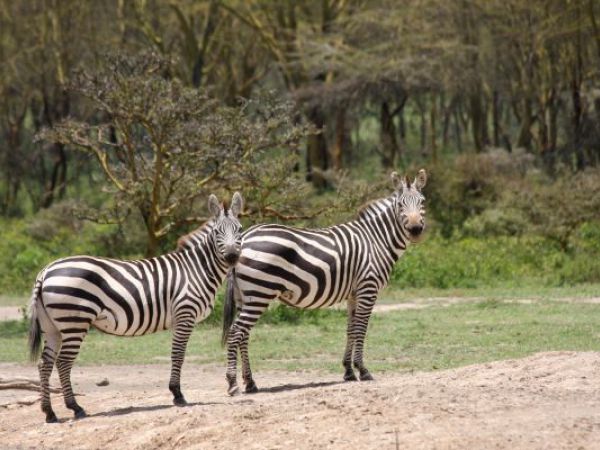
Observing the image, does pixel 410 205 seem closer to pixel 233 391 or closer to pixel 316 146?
pixel 233 391

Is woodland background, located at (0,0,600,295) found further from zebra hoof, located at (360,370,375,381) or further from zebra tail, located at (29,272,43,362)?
zebra tail, located at (29,272,43,362)

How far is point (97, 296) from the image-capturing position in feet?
34.7

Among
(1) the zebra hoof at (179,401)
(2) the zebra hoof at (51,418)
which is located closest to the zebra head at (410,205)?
(1) the zebra hoof at (179,401)

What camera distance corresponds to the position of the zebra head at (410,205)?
12.6m

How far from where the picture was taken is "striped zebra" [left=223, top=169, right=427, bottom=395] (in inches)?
461

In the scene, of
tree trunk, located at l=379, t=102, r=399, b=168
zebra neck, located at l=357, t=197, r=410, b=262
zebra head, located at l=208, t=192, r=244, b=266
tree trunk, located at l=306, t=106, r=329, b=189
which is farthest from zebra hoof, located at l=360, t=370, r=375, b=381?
tree trunk, located at l=379, t=102, r=399, b=168

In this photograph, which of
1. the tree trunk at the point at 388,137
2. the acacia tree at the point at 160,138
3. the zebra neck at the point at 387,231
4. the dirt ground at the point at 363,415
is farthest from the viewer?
the tree trunk at the point at 388,137

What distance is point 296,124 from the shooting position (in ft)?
76.0

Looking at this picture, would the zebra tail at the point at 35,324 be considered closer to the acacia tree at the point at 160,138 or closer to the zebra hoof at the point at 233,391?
the zebra hoof at the point at 233,391

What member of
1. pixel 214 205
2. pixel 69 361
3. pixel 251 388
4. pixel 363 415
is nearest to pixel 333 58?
pixel 251 388

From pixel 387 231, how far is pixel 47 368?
3.90 meters

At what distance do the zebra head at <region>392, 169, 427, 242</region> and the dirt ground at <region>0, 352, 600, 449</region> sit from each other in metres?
1.66

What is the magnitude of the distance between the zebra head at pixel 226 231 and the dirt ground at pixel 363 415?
1282 mm

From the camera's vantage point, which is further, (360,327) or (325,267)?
(360,327)
